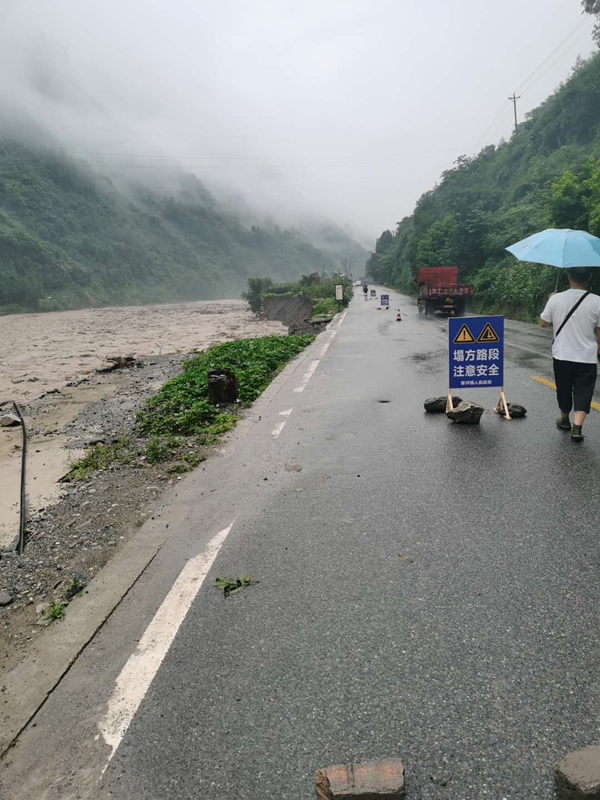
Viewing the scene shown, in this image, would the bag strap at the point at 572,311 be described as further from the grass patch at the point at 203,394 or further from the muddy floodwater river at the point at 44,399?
the muddy floodwater river at the point at 44,399

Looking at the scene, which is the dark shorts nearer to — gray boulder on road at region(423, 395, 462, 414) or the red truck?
gray boulder on road at region(423, 395, 462, 414)

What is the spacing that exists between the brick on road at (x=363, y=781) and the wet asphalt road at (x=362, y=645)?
3.6 inches

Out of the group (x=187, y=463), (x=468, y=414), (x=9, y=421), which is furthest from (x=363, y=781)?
(x=9, y=421)

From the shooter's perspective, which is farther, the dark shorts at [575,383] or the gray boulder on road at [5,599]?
the dark shorts at [575,383]

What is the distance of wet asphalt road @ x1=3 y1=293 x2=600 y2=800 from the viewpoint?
2.04 metres

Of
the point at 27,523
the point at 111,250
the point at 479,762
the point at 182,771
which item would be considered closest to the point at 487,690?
the point at 479,762

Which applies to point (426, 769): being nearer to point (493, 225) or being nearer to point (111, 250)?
point (493, 225)

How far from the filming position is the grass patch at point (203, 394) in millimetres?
7405

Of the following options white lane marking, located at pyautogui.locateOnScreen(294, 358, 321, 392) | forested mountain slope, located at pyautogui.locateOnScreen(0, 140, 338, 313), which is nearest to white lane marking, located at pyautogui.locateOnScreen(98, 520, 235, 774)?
white lane marking, located at pyautogui.locateOnScreen(294, 358, 321, 392)

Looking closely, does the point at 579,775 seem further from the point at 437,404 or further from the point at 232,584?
the point at 437,404

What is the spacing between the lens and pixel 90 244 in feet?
381

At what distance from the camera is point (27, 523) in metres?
4.81

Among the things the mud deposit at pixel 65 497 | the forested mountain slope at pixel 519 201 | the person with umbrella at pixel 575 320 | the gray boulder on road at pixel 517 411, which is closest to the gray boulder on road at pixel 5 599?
the mud deposit at pixel 65 497

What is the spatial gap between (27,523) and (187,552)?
200 centimetres
